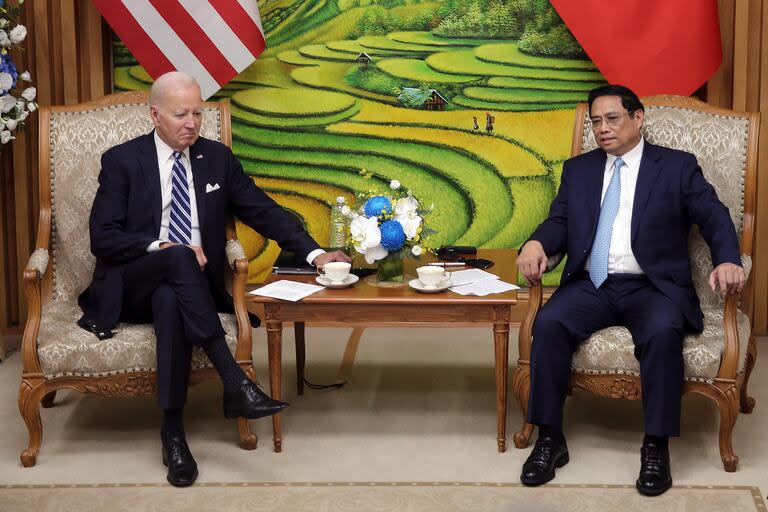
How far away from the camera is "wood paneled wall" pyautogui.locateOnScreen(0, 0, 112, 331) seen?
531cm

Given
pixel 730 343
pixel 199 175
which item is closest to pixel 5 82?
pixel 199 175

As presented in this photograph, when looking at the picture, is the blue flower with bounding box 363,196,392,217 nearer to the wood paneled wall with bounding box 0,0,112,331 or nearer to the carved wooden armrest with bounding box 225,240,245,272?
the carved wooden armrest with bounding box 225,240,245,272

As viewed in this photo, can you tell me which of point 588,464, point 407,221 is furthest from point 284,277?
point 588,464

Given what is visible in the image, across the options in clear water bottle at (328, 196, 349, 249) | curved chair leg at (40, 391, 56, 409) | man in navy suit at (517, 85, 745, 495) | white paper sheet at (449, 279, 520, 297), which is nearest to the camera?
man in navy suit at (517, 85, 745, 495)

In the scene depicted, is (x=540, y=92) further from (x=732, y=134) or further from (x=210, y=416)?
(x=210, y=416)

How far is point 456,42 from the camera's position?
5457mm

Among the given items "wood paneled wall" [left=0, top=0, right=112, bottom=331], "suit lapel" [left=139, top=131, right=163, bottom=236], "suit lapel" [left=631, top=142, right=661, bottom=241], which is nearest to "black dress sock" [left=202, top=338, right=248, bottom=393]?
"suit lapel" [left=139, top=131, right=163, bottom=236]

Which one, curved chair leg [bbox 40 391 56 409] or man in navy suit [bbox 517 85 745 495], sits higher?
man in navy suit [bbox 517 85 745 495]

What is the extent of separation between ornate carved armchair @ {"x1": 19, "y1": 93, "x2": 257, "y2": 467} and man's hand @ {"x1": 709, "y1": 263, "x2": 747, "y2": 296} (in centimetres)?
169

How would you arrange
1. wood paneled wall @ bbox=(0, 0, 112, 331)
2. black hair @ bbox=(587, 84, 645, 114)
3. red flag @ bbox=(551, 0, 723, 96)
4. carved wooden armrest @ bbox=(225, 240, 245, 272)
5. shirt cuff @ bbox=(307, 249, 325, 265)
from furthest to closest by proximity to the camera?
wood paneled wall @ bbox=(0, 0, 112, 331), red flag @ bbox=(551, 0, 723, 96), shirt cuff @ bbox=(307, 249, 325, 265), carved wooden armrest @ bbox=(225, 240, 245, 272), black hair @ bbox=(587, 84, 645, 114)

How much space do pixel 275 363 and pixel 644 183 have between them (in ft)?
5.05

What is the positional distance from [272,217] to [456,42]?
1757mm

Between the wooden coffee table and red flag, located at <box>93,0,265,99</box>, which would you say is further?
red flag, located at <box>93,0,265,99</box>

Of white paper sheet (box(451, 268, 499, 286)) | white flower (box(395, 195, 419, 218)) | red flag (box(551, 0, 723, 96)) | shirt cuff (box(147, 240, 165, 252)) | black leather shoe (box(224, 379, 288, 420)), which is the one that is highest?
red flag (box(551, 0, 723, 96))
